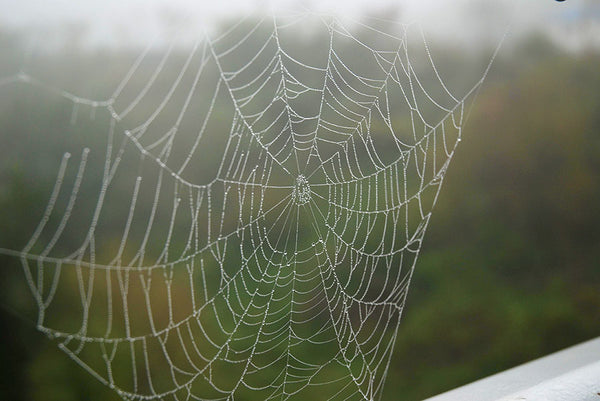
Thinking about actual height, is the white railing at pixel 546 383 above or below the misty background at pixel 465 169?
below

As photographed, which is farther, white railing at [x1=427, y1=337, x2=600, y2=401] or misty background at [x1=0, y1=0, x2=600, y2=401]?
white railing at [x1=427, y1=337, x2=600, y2=401]

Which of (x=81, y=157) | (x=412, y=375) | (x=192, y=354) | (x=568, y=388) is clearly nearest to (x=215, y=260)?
(x=192, y=354)

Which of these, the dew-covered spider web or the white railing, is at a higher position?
the dew-covered spider web

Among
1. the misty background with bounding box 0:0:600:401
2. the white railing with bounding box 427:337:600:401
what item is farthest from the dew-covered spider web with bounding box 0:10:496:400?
the white railing with bounding box 427:337:600:401

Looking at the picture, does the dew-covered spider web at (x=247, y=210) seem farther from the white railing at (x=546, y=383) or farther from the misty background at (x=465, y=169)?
the white railing at (x=546, y=383)

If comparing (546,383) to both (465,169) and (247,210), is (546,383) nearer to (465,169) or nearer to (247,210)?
(247,210)

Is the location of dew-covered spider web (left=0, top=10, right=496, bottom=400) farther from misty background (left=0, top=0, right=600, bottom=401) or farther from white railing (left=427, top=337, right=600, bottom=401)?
white railing (left=427, top=337, right=600, bottom=401)

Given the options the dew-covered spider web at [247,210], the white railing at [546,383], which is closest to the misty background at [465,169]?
the dew-covered spider web at [247,210]

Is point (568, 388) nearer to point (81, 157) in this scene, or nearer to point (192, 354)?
point (192, 354)
